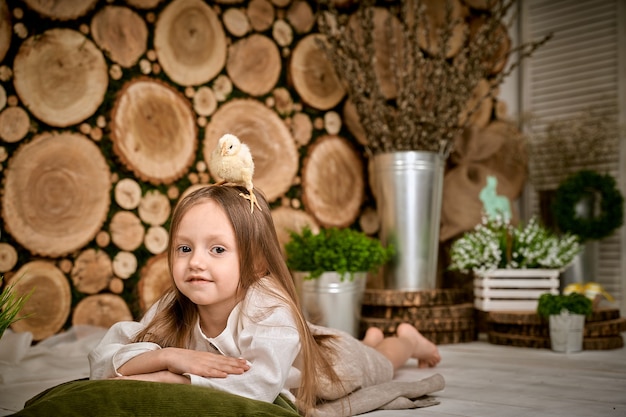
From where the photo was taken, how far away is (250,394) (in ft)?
4.74

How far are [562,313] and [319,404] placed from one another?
1.54 metres

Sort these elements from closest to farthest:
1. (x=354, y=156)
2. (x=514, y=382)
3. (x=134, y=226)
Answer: (x=514, y=382) → (x=134, y=226) → (x=354, y=156)

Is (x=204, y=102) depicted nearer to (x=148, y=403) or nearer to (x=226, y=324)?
(x=226, y=324)

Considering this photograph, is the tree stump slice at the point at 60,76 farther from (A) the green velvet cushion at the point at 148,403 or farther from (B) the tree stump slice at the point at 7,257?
(A) the green velvet cushion at the point at 148,403

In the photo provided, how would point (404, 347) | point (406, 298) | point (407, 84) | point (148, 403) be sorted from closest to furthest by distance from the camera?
1. point (148, 403)
2. point (404, 347)
3. point (406, 298)
4. point (407, 84)

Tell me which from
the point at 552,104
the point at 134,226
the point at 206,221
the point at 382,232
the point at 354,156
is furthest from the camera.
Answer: the point at 552,104

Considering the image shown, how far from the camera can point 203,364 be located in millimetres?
1457

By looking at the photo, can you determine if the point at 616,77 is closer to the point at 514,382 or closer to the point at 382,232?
the point at 382,232

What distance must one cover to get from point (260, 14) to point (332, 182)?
978mm

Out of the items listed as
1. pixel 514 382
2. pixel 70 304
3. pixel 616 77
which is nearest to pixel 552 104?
pixel 616 77

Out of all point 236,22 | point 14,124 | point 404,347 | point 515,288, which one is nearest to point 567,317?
point 515,288

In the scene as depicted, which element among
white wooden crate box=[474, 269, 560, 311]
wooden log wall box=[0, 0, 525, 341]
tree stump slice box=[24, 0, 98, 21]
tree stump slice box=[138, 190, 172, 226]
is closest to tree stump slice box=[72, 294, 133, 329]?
wooden log wall box=[0, 0, 525, 341]

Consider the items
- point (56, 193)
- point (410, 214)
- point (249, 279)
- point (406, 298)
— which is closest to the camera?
point (249, 279)

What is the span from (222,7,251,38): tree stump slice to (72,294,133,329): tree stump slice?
1.45 meters
